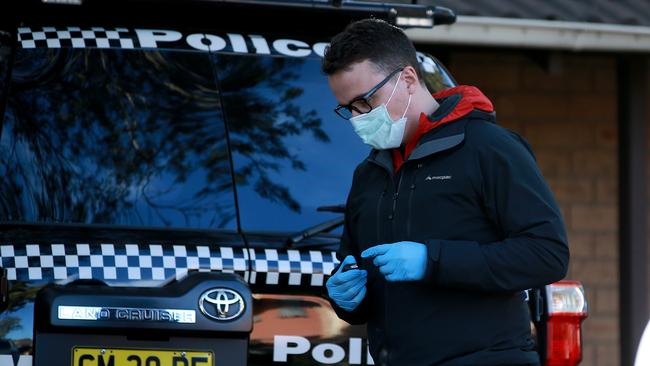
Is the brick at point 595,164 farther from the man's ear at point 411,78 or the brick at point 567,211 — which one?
the man's ear at point 411,78

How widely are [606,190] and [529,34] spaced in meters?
2.07

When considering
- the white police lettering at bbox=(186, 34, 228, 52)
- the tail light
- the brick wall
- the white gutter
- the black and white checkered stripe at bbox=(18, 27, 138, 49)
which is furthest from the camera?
the brick wall

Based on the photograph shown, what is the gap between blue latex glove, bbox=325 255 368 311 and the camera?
332cm

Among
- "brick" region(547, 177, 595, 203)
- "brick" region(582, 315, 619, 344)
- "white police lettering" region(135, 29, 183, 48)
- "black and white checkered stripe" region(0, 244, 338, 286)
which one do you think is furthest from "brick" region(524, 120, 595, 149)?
"black and white checkered stripe" region(0, 244, 338, 286)

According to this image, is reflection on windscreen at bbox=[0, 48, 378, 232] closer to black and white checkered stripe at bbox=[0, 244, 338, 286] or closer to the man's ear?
black and white checkered stripe at bbox=[0, 244, 338, 286]

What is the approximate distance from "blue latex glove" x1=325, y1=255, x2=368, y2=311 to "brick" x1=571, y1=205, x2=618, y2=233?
617 cm

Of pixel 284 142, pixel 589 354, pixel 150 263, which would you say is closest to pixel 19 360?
pixel 150 263

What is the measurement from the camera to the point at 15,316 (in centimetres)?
360

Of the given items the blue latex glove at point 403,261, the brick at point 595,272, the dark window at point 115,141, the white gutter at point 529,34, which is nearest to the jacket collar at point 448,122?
the blue latex glove at point 403,261

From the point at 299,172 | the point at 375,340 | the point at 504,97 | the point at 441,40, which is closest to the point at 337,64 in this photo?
the point at 375,340

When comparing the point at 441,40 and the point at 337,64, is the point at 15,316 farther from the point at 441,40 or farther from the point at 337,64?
the point at 441,40

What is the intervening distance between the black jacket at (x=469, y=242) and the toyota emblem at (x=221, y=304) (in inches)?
18.5

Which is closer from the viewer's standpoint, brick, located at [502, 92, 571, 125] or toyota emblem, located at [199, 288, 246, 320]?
toyota emblem, located at [199, 288, 246, 320]

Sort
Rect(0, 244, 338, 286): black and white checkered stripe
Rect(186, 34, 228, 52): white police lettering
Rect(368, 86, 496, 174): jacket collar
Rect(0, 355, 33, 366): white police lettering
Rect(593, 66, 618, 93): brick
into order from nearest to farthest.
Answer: Rect(368, 86, 496, 174): jacket collar < Rect(0, 355, 33, 366): white police lettering < Rect(0, 244, 338, 286): black and white checkered stripe < Rect(186, 34, 228, 52): white police lettering < Rect(593, 66, 618, 93): brick
